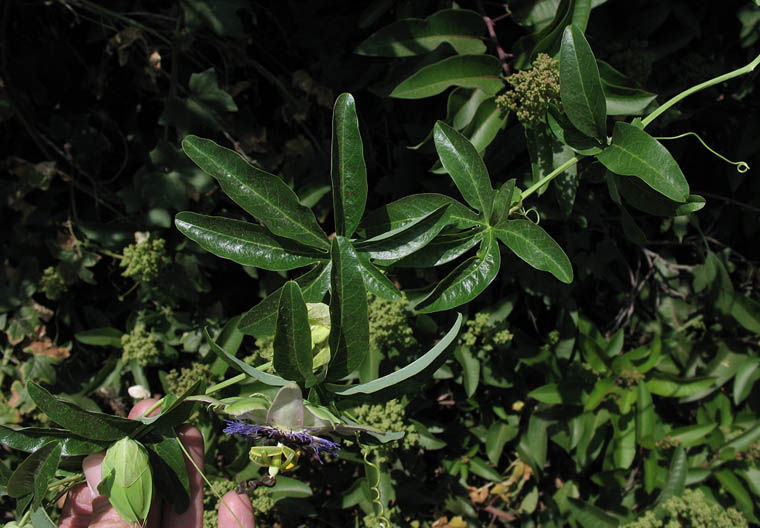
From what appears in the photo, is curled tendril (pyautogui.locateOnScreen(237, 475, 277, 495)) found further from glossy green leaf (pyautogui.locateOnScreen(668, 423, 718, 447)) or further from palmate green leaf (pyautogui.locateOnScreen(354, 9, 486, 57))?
glossy green leaf (pyautogui.locateOnScreen(668, 423, 718, 447))

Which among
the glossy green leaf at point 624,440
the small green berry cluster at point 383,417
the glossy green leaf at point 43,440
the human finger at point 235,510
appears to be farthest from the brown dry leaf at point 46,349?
the glossy green leaf at point 624,440

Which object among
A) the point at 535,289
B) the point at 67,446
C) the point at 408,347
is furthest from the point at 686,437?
the point at 67,446

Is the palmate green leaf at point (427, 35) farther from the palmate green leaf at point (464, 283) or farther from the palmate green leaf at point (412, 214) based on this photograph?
the palmate green leaf at point (464, 283)

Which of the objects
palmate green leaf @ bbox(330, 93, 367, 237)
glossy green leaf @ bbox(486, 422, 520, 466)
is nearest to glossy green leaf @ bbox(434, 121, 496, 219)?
palmate green leaf @ bbox(330, 93, 367, 237)

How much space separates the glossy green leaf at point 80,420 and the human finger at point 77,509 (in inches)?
23.0

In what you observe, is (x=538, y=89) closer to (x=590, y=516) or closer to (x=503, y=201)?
(x=503, y=201)

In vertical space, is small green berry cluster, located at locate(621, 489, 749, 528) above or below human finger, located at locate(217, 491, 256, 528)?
below

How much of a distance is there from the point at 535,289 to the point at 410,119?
0.72 m

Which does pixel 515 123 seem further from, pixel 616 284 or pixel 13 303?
pixel 13 303

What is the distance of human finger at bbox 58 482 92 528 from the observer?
1529mm

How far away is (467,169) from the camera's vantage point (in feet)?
4.08

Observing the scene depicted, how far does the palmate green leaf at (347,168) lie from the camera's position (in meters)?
1.12

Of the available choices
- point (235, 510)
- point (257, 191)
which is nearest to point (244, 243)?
point (257, 191)

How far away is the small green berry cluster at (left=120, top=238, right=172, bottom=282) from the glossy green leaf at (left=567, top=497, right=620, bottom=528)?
164cm
